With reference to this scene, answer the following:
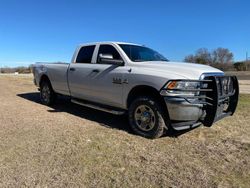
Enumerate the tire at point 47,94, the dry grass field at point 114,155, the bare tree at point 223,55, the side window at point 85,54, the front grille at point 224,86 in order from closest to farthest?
the dry grass field at point 114,155
the front grille at point 224,86
the side window at point 85,54
the tire at point 47,94
the bare tree at point 223,55

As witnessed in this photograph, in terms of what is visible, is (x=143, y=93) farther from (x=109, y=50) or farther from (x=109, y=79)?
Result: (x=109, y=50)

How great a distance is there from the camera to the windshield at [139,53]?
237 inches

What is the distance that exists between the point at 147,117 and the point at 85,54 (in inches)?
111

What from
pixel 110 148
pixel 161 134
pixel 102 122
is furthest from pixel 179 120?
pixel 102 122

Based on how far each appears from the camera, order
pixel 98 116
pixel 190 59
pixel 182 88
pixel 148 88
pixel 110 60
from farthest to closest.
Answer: pixel 190 59, pixel 98 116, pixel 110 60, pixel 148 88, pixel 182 88

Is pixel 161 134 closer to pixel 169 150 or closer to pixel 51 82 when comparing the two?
pixel 169 150

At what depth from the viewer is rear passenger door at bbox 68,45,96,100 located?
668 centimetres

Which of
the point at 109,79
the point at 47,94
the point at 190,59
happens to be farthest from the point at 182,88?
the point at 190,59

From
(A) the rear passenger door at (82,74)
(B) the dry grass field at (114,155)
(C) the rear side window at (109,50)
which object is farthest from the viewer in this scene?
(A) the rear passenger door at (82,74)

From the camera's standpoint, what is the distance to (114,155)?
4.22 meters

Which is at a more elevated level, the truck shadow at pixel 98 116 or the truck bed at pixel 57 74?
the truck bed at pixel 57 74

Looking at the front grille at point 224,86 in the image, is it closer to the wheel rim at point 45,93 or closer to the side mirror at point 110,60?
the side mirror at point 110,60

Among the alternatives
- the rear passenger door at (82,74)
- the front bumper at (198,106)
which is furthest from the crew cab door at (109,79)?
the front bumper at (198,106)

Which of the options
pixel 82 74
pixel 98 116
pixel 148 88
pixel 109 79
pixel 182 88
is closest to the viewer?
pixel 182 88
